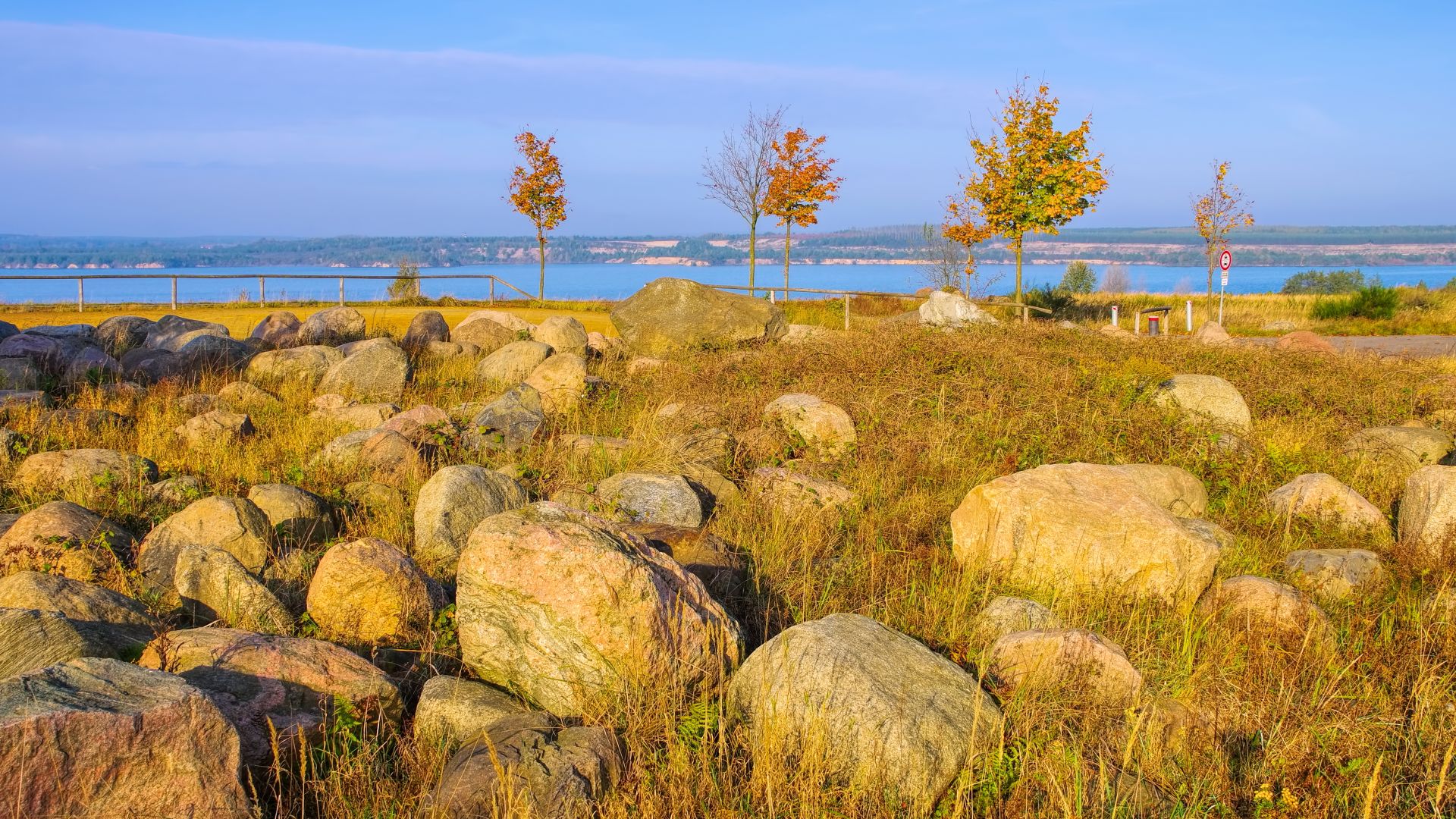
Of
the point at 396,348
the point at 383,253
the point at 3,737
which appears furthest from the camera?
the point at 383,253

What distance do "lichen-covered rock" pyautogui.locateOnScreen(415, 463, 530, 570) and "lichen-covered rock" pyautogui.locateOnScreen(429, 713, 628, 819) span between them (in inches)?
109

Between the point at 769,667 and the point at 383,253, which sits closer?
the point at 769,667

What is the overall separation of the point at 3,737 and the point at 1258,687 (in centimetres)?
515

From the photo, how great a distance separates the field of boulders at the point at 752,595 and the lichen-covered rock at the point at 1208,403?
0.16ft

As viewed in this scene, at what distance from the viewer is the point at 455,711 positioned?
14.2 ft

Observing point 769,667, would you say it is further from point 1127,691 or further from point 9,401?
point 9,401

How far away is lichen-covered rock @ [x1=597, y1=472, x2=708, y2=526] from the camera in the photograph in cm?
707

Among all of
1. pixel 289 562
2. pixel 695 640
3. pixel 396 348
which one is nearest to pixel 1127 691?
pixel 695 640

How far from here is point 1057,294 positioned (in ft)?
107

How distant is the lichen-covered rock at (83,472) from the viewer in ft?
26.3

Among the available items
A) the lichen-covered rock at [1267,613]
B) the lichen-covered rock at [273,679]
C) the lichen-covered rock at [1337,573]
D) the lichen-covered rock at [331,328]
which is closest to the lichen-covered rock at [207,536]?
the lichen-covered rock at [273,679]

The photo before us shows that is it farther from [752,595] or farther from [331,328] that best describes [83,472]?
[331,328]

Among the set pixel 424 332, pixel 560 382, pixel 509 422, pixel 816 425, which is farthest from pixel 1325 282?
pixel 509 422

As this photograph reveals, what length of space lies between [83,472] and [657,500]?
479cm
